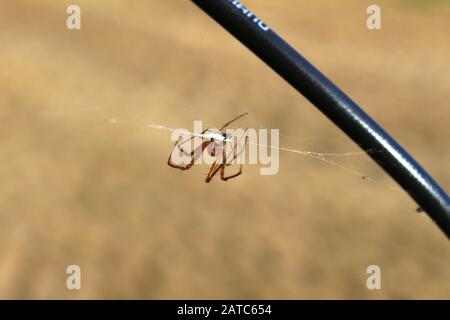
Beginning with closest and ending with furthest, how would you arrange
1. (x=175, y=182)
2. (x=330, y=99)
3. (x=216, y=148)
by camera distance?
1. (x=330, y=99)
2. (x=216, y=148)
3. (x=175, y=182)

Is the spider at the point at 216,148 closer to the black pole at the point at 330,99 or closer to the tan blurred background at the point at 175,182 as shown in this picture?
the black pole at the point at 330,99

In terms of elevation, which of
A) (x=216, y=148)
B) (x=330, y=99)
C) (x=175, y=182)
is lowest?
(x=330, y=99)

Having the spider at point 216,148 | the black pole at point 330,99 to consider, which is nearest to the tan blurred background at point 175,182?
the spider at point 216,148

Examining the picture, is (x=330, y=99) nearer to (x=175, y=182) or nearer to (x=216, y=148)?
(x=216, y=148)

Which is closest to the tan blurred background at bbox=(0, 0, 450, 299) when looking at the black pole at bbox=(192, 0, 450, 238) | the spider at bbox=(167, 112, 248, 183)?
the spider at bbox=(167, 112, 248, 183)

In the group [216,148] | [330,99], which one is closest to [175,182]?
[216,148]

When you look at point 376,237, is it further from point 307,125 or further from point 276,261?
point 307,125

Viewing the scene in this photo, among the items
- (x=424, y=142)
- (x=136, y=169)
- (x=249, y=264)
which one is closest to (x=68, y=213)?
(x=136, y=169)
